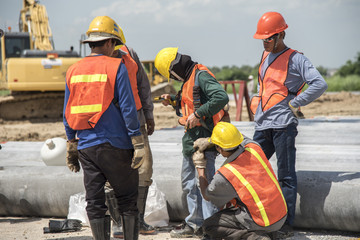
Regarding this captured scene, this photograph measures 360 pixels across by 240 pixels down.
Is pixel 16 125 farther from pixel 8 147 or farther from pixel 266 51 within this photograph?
pixel 266 51

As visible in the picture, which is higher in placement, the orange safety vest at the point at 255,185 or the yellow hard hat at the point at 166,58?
the yellow hard hat at the point at 166,58

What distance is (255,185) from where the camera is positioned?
341cm

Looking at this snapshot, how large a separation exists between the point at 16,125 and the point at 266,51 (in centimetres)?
1356

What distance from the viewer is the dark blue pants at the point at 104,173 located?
3166mm

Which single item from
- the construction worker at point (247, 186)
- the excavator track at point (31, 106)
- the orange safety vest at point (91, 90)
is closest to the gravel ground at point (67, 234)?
the construction worker at point (247, 186)

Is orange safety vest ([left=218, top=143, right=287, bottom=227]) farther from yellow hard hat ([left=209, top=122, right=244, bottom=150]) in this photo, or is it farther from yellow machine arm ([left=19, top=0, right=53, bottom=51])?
yellow machine arm ([left=19, top=0, right=53, bottom=51])

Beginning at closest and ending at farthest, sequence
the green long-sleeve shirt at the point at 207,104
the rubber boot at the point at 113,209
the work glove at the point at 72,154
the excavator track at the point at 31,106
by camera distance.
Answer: the work glove at the point at 72,154 < the green long-sleeve shirt at the point at 207,104 < the rubber boot at the point at 113,209 < the excavator track at the point at 31,106

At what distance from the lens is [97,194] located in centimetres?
323

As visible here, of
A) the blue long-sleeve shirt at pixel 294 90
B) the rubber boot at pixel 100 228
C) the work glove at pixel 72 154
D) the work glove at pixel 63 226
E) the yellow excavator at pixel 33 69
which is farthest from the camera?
the yellow excavator at pixel 33 69

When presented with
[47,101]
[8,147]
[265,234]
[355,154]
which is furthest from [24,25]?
[265,234]

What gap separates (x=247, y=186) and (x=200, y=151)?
52cm

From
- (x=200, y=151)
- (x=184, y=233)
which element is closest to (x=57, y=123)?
(x=184, y=233)

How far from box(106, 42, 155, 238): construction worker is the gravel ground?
0.22m

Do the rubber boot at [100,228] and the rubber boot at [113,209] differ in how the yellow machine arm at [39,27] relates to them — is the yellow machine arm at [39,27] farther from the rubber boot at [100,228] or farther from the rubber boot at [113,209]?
the rubber boot at [100,228]
